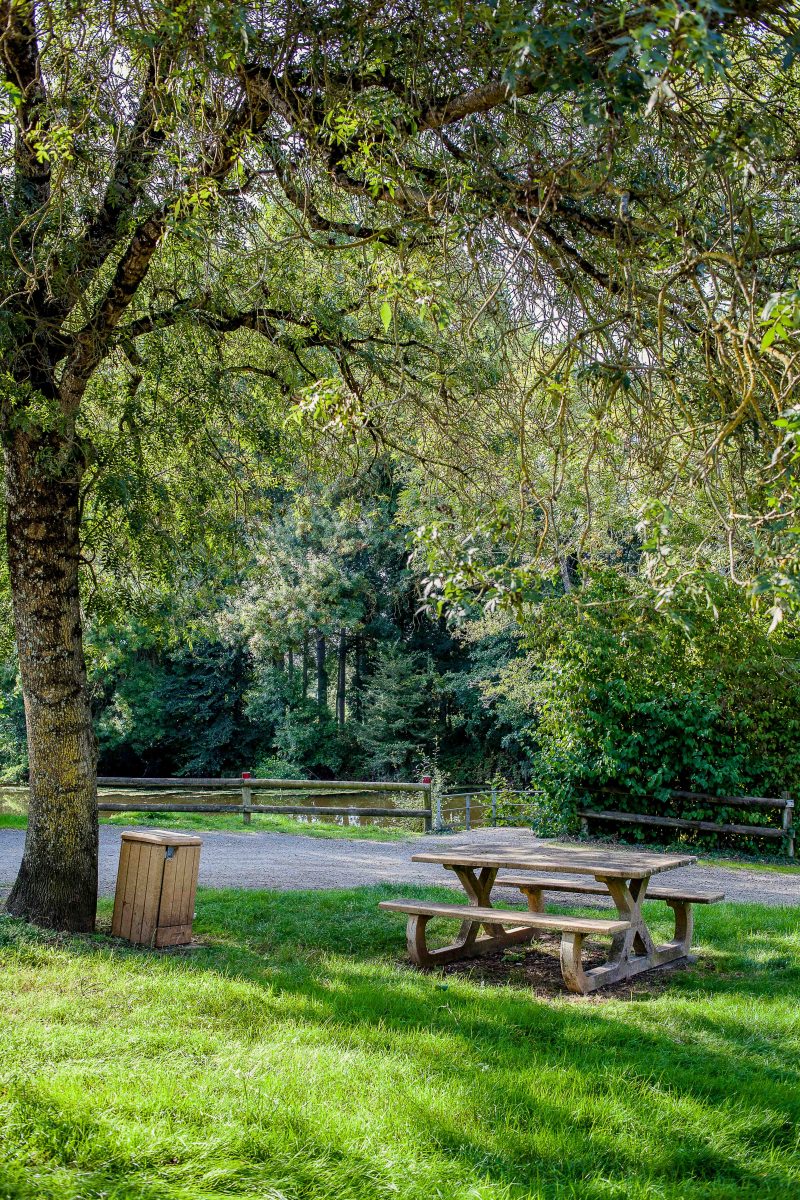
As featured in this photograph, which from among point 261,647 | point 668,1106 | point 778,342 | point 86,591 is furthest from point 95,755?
point 261,647

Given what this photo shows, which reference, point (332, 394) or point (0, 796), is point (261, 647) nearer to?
point (0, 796)

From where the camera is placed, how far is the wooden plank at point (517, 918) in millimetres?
5582

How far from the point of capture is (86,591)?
9062 millimetres

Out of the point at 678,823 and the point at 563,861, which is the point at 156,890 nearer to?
the point at 563,861

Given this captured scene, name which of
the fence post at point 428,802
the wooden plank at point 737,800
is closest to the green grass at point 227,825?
the fence post at point 428,802

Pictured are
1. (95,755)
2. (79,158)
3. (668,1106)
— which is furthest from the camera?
(95,755)

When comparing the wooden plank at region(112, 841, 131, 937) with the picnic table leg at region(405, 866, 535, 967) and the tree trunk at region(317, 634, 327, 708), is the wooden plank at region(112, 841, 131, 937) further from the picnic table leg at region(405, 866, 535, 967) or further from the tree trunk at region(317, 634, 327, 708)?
the tree trunk at region(317, 634, 327, 708)

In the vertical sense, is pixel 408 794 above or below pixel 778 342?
below

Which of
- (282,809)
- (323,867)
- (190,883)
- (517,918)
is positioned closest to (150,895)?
(190,883)

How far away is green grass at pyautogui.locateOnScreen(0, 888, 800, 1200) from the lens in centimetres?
311

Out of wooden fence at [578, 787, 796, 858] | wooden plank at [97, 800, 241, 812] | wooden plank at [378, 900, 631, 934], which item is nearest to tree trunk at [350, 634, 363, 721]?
wooden plank at [97, 800, 241, 812]

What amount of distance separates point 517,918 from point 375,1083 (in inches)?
80.2

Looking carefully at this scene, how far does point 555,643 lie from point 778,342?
11.0m

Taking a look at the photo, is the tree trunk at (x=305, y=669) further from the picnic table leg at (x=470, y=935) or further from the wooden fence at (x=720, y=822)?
the picnic table leg at (x=470, y=935)
